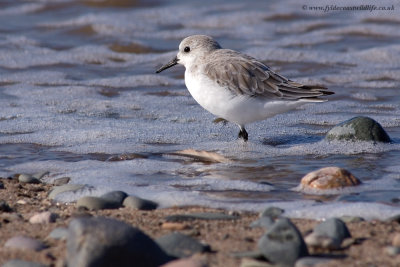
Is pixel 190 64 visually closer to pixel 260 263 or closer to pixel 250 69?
pixel 250 69

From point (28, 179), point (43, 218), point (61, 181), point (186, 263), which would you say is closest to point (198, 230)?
point (186, 263)

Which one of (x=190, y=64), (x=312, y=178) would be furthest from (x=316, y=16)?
(x=312, y=178)

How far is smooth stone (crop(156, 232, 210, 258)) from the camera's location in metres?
3.09

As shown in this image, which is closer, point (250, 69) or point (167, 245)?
point (167, 245)

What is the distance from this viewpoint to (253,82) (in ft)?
18.5

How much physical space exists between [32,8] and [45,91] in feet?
14.6

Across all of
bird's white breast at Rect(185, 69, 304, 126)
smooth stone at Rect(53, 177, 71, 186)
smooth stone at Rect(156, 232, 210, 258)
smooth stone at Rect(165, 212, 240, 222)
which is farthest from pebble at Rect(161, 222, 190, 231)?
→ bird's white breast at Rect(185, 69, 304, 126)

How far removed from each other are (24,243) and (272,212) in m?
1.34

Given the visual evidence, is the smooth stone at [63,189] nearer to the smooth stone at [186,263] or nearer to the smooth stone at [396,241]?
the smooth stone at [186,263]

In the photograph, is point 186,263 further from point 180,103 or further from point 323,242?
point 180,103

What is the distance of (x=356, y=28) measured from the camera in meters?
10.4

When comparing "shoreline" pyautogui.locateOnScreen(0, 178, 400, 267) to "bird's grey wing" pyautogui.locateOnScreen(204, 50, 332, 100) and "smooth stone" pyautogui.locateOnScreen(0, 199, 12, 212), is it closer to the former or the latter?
"smooth stone" pyautogui.locateOnScreen(0, 199, 12, 212)

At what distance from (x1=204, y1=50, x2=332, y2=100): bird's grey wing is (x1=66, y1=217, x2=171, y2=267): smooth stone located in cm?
283

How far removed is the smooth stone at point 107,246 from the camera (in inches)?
110
